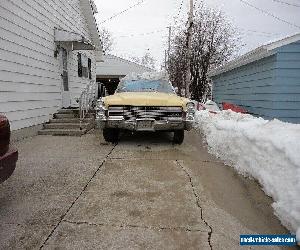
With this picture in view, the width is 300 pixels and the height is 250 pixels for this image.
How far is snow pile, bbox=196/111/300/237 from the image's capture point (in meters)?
3.73

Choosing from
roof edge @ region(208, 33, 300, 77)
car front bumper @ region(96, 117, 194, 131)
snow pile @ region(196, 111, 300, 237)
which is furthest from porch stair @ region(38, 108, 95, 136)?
roof edge @ region(208, 33, 300, 77)

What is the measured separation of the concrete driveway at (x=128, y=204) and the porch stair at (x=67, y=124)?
9.46ft

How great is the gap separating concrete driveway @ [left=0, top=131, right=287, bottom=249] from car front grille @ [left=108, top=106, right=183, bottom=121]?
3.40 ft

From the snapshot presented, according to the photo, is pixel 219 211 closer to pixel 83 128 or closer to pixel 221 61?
pixel 83 128

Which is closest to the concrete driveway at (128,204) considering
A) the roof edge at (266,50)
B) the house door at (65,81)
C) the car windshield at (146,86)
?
the car windshield at (146,86)

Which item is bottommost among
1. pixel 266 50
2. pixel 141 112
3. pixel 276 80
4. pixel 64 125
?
pixel 64 125

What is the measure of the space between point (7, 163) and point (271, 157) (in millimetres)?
3529

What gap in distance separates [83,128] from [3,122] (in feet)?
21.1

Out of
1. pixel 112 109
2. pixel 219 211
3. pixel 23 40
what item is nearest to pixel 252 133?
pixel 219 211

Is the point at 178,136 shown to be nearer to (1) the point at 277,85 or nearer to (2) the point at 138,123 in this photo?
(2) the point at 138,123

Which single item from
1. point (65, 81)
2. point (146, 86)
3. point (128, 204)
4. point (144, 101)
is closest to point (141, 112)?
point (144, 101)

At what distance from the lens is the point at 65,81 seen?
43.5 feet

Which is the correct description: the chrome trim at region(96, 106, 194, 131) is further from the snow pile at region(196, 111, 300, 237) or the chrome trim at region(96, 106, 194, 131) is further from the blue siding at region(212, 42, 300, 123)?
the blue siding at region(212, 42, 300, 123)

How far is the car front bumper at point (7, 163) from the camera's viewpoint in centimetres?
372
